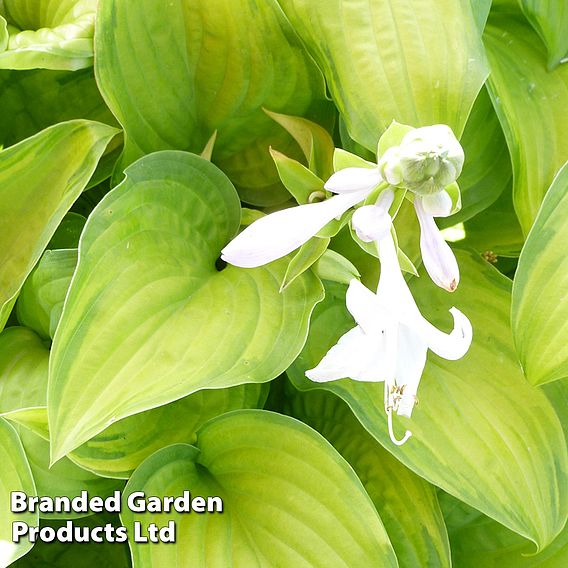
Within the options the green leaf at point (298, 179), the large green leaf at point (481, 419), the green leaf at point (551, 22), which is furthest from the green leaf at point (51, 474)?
the green leaf at point (551, 22)

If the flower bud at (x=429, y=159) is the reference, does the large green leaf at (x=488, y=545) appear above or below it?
below

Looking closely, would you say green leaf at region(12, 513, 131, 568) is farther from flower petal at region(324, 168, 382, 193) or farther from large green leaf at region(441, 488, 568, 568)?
flower petal at region(324, 168, 382, 193)

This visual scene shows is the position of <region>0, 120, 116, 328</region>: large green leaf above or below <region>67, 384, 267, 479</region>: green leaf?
above

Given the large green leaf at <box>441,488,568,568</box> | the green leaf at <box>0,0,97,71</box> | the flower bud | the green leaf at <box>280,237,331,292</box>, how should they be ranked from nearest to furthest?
the flower bud, the green leaf at <box>280,237,331,292</box>, the green leaf at <box>0,0,97,71</box>, the large green leaf at <box>441,488,568,568</box>

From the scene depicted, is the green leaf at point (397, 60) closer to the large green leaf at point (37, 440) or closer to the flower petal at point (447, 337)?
the flower petal at point (447, 337)

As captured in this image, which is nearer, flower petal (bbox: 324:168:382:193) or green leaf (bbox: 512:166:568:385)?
flower petal (bbox: 324:168:382:193)

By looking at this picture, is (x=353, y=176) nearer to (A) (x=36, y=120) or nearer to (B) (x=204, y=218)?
(B) (x=204, y=218)

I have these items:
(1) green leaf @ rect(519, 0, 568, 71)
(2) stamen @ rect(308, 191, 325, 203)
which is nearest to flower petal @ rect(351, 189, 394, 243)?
(2) stamen @ rect(308, 191, 325, 203)
